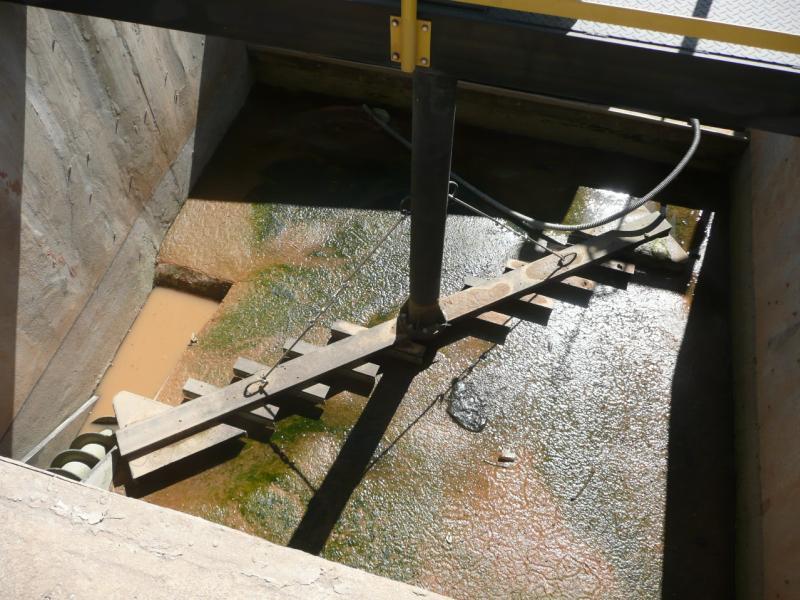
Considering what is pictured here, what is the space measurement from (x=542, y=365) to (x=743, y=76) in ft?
8.95

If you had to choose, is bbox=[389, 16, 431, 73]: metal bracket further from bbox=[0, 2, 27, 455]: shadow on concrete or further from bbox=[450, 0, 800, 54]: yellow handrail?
bbox=[0, 2, 27, 455]: shadow on concrete

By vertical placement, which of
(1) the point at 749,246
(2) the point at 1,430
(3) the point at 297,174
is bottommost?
(2) the point at 1,430

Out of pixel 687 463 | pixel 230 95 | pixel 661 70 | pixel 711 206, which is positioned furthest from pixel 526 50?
pixel 230 95

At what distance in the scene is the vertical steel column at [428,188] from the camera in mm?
2814

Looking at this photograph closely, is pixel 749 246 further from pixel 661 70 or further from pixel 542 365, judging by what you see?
pixel 661 70

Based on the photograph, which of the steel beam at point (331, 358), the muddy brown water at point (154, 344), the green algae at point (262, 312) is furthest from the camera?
the green algae at point (262, 312)

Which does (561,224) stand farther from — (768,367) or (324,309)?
(324,309)

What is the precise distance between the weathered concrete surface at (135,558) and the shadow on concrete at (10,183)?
1.27 meters

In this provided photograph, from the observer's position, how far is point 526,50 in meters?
2.40

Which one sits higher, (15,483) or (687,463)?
(687,463)

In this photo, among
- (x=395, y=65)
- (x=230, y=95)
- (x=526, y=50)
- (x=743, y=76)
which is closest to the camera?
(x=743, y=76)

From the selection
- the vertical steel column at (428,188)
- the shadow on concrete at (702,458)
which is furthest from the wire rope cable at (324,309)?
the shadow on concrete at (702,458)

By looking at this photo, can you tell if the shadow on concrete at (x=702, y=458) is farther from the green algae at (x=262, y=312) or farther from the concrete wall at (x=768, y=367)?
the green algae at (x=262, y=312)

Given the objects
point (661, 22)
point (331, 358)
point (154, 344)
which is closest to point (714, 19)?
point (661, 22)
